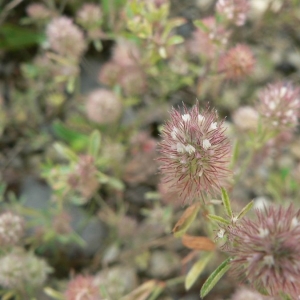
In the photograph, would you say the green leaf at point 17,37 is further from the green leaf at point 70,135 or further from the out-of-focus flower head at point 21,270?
the out-of-focus flower head at point 21,270

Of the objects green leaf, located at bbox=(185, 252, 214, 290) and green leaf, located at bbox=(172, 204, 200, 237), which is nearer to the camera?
green leaf, located at bbox=(172, 204, 200, 237)

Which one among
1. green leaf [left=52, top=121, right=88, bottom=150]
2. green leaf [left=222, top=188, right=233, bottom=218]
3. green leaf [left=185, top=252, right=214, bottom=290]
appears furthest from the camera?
green leaf [left=52, top=121, right=88, bottom=150]

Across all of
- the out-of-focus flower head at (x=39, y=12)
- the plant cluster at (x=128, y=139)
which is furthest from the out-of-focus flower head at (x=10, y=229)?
the out-of-focus flower head at (x=39, y=12)

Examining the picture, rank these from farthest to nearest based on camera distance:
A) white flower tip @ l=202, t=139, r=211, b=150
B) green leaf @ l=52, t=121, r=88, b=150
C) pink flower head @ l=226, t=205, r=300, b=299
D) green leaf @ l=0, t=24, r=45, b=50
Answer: green leaf @ l=0, t=24, r=45, b=50
green leaf @ l=52, t=121, r=88, b=150
white flower tip @ l=202, t=139, r=211, b=150
pink flower head @ l=226, t=205, r=300, b=299

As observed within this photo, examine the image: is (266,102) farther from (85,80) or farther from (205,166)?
(85,80)

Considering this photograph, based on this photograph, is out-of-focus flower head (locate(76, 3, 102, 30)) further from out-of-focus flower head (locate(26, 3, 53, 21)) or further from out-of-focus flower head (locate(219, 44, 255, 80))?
out-of-focus flower head (locate(219, 44, 255, 80))

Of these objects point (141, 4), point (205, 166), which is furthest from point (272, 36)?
point (205, 166)

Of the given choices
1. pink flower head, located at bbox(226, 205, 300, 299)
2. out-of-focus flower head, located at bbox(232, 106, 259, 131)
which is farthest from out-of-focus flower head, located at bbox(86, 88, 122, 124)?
pink flower head, located at bbox(226, 205, 300, 299)
